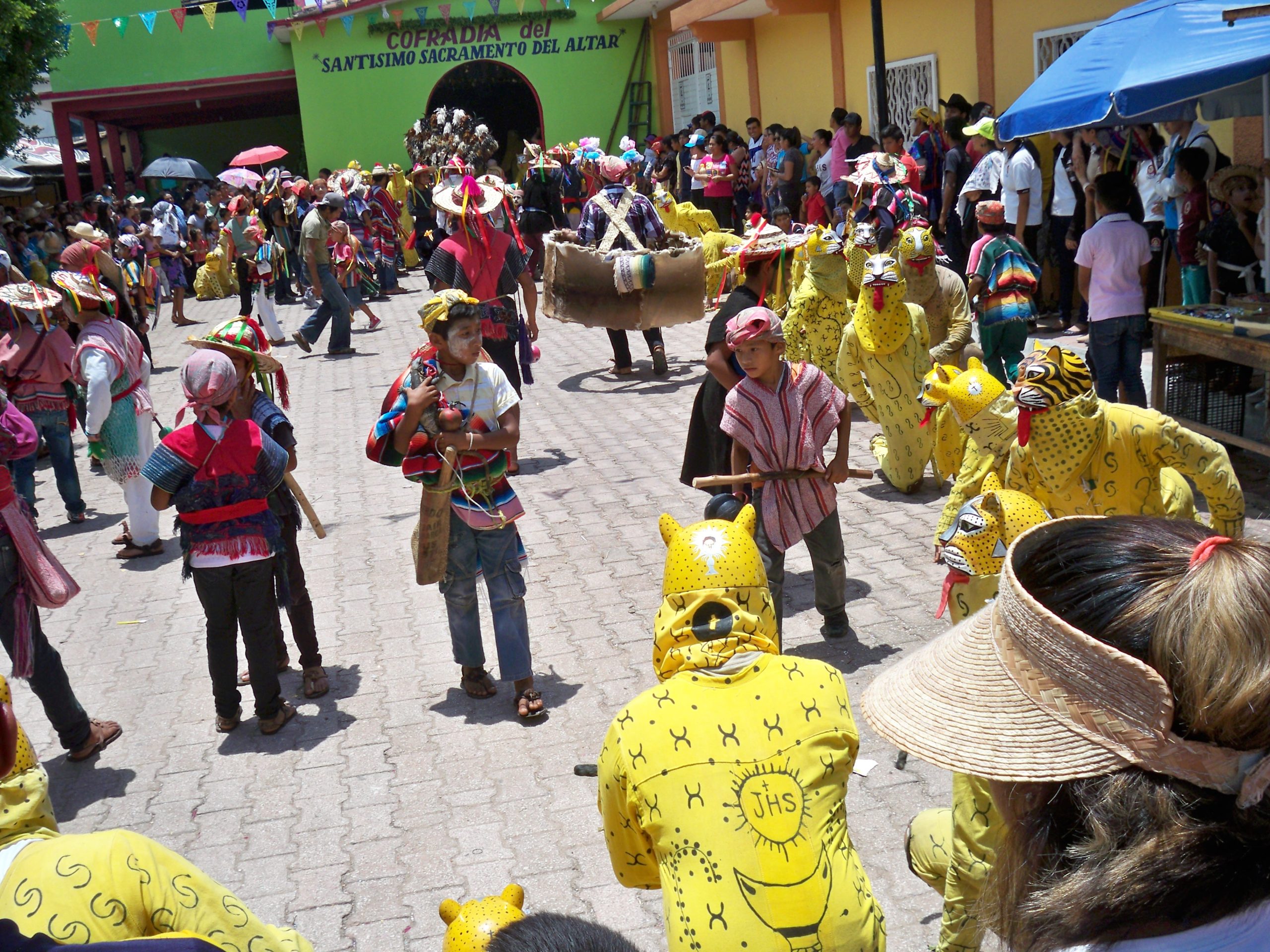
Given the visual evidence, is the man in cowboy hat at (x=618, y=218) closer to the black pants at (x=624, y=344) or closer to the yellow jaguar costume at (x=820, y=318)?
the black pants at (x=624, y=344)

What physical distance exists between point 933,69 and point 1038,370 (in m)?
12.3

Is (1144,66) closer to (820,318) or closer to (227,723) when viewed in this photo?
(820,318)

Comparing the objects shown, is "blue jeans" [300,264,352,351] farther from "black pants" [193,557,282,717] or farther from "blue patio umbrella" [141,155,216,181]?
"blue patio umbrella" [141,155,216,181]

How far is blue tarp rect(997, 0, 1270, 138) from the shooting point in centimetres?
688

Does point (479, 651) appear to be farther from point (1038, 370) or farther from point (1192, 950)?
point (1192, 950)

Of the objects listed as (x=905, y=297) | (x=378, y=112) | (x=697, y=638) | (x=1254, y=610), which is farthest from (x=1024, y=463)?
(x=378, y=112)

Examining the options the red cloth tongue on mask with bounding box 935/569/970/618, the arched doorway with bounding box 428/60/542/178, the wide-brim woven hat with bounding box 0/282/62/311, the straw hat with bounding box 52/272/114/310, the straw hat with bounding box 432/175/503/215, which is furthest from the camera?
the arched doorway with bounding box 428/60/542/178

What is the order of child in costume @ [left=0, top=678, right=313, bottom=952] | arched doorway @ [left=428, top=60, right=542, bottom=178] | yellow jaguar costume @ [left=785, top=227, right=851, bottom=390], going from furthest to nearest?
arched doorway @ [left=428, top=60, right=542, bottom=178] → yellow jaguar costume @ [left=785, top=227, right=851, bottom=390] → child in costume @ [left=0, top=678, right=313, bottom=952]

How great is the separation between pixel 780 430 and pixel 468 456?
1333mm

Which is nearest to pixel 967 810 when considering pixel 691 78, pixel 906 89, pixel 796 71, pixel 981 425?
pixel 981 425

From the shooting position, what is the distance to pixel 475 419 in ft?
16.3

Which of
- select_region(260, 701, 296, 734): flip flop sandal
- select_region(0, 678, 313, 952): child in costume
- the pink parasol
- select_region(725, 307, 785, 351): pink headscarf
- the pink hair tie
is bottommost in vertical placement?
select_region(260, 701, 296, 734): flip flop sandal

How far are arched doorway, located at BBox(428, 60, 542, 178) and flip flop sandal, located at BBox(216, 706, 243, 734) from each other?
20966mm

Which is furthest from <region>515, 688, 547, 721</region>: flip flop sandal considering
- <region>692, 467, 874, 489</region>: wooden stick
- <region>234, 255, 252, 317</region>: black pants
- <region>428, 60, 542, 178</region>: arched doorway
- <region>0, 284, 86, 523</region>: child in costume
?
<region>428, 60, 542, 178</region>: arched doorway
